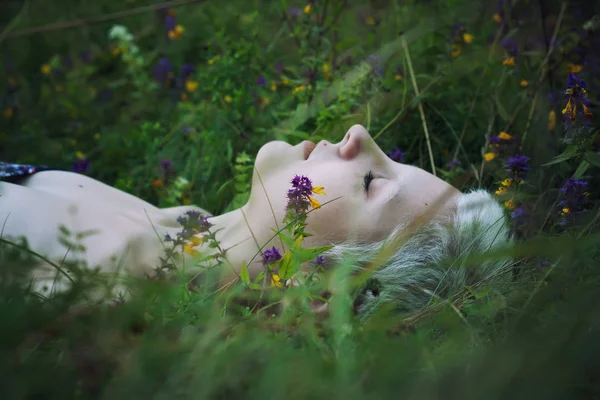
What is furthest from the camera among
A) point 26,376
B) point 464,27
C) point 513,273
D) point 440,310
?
point 464,27

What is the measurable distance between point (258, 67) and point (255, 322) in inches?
79.1

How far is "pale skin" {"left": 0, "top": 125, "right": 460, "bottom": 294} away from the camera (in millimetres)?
2133

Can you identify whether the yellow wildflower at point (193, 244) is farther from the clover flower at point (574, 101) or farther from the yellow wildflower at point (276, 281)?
the clover flower at point (574, 101)

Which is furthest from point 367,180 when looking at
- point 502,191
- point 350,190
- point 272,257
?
point 272,257

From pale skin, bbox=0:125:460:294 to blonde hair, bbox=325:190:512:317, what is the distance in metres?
0.05

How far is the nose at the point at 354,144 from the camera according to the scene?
224cm

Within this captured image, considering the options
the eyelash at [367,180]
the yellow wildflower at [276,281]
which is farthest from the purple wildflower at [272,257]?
the eyelash at [367,180]

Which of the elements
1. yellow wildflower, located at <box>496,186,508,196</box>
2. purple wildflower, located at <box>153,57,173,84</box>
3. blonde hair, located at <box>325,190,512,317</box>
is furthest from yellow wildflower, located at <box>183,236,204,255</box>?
purple wildflower, located at <box>153,57,173,84</box>

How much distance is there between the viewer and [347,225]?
6.98 feet

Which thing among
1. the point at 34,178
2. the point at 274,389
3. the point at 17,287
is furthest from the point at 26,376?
the point at 34,178

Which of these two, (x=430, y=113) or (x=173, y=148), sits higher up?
(x=173, y=148)

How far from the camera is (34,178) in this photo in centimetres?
275

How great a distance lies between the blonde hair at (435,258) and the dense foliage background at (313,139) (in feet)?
0.38

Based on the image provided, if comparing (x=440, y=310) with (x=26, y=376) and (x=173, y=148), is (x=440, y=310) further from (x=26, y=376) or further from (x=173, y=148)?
(x=173, y=148)
